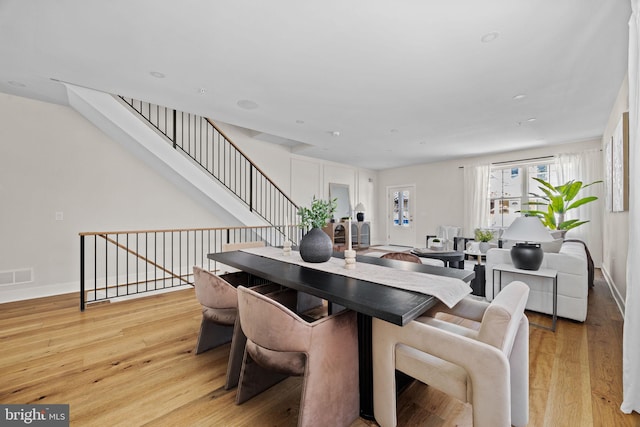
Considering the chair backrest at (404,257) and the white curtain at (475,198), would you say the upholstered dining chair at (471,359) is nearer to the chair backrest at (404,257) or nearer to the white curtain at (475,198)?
the chair backrest at (404,257)

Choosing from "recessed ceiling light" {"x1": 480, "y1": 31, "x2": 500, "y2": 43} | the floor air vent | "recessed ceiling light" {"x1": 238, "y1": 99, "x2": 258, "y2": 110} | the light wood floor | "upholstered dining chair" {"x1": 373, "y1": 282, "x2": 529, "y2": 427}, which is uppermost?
"recessed ceiling light" {"x1": 238, "y1": 99, "x2": 258, "y2": 110}

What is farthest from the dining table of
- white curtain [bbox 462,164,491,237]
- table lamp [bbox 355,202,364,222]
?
table lamp [bbox 355,202,364,222]

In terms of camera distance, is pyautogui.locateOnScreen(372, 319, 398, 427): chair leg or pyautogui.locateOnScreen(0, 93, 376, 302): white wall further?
pyautogui.locateOnScreen(0, 93, 376, 302): white wall

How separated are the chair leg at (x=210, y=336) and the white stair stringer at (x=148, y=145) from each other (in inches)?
97.7

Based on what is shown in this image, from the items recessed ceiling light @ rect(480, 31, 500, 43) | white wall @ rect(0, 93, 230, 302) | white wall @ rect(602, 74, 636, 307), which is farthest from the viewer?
white wall @ rect(0, 93, 230, 302)

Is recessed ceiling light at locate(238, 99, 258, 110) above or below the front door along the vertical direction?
above

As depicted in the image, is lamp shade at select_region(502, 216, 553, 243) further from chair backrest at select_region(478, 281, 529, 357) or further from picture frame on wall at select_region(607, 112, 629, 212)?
chair backrest at select_region(478, 281, 529, 357)

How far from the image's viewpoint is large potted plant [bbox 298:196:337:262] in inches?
83.0

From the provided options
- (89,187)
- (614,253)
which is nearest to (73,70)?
(89,187)

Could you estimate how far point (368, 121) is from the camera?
4371mm

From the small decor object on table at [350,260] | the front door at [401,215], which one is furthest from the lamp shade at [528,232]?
the front door at [401,215]

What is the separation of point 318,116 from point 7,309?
4.59 metres

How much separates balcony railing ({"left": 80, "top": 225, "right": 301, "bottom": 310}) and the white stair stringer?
0.45 meters

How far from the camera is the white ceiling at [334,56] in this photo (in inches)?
78.0
